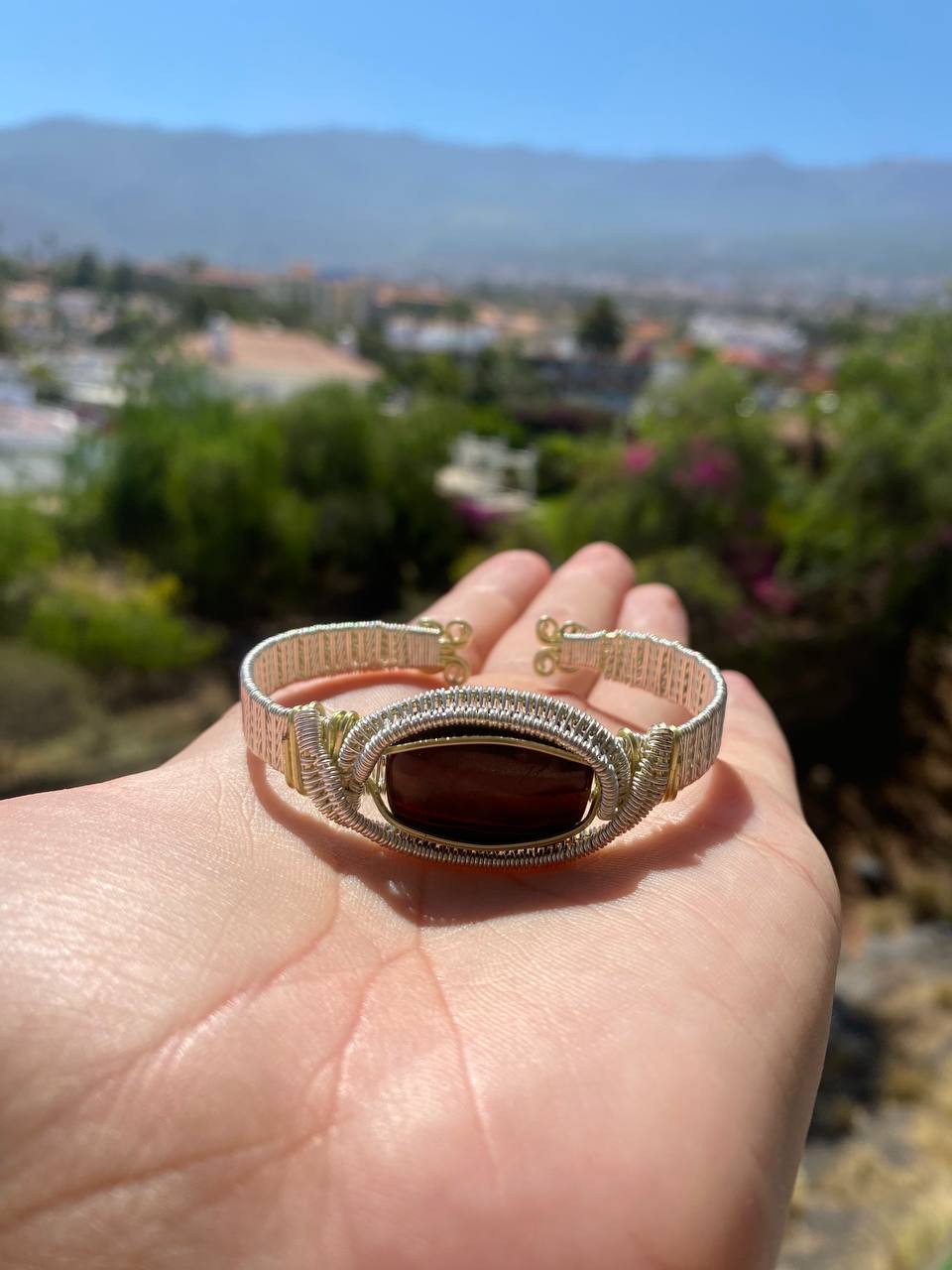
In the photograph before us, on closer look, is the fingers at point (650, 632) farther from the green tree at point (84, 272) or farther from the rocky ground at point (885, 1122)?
the green tree at point (84, 272)

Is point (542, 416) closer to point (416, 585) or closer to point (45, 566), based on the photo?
point (416, 585)

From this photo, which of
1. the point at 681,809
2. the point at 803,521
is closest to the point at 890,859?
the point at 803,521

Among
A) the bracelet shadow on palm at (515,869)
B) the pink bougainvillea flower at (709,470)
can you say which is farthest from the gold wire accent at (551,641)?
the pink bougainvillea flower at (709,470)

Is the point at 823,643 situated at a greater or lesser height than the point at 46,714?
greater

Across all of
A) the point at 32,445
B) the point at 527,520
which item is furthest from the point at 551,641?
the point at 32,445

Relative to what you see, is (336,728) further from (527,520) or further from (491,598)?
(527,520)

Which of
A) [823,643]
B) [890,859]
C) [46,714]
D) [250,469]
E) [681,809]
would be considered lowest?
[890,859]

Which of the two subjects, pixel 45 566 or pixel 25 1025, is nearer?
pixel 25 1025
